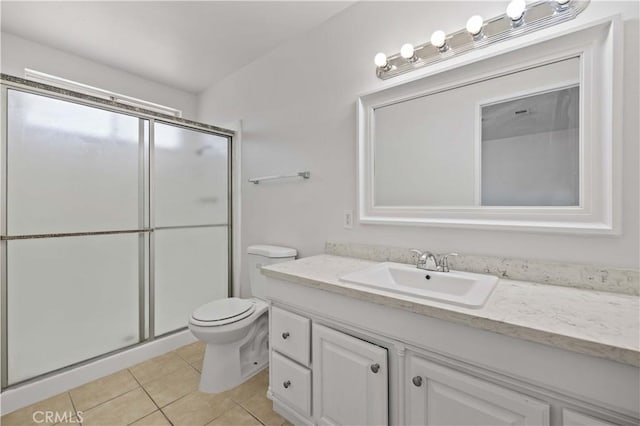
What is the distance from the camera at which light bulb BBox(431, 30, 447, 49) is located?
1.33 meters

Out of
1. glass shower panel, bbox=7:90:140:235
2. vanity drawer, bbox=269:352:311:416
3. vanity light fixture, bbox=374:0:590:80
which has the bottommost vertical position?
vanity drawer, bbox=269:352:311:416

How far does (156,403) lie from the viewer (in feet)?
5.16

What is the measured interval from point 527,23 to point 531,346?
1.27 m

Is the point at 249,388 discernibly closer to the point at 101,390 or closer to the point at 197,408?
the point at 197,408

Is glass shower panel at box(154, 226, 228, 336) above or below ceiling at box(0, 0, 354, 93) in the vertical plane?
below

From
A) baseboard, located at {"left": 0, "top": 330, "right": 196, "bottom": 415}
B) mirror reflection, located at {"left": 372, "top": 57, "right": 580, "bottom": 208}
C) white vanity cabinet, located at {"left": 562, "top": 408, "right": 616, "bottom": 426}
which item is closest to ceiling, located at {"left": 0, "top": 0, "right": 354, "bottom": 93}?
mirror reflection, located at {"left": 372, "top": 57, "right": 580, "bottom": 208}

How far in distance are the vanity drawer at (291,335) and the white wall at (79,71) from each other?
8.23ft

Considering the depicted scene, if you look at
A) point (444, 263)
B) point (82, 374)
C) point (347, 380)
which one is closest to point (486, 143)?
point (444, 263)

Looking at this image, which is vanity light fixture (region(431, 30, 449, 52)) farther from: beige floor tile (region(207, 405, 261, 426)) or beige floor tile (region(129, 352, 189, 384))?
beige floor tile (region(129, 352, 189, 384))

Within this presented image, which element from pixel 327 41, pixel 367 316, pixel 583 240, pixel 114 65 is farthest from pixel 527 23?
pixel 114 65

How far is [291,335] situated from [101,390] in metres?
1.33

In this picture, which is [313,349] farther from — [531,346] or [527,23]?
[527,23]

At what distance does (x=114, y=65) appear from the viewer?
7.95 ft

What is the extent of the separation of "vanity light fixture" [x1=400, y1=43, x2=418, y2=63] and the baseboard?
2536 millimetres
